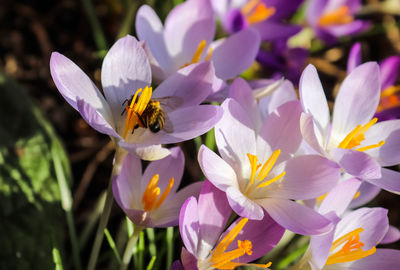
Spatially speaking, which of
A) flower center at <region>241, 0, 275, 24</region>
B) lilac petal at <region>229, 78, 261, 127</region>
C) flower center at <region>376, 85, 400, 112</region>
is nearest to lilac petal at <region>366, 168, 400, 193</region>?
lilac petal at <region>229, 78, 261, 127</region>

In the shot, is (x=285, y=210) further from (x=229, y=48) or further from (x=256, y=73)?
(x=256, y=73)

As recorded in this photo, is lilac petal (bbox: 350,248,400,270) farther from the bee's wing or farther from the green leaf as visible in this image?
the green leaf

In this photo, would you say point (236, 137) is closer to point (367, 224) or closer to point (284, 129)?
point (284, 129)

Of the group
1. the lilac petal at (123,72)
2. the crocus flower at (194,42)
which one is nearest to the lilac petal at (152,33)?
the crocus flower at (194,42)

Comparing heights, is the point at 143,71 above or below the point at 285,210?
Answer: above

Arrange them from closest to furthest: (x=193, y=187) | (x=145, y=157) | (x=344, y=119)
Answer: (x=145, y=157), (x=193, y=187), (x=344, y=119)

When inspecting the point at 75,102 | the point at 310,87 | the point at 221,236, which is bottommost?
the point at 221,236

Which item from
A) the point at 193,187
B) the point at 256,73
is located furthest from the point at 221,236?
the point at 256,73
